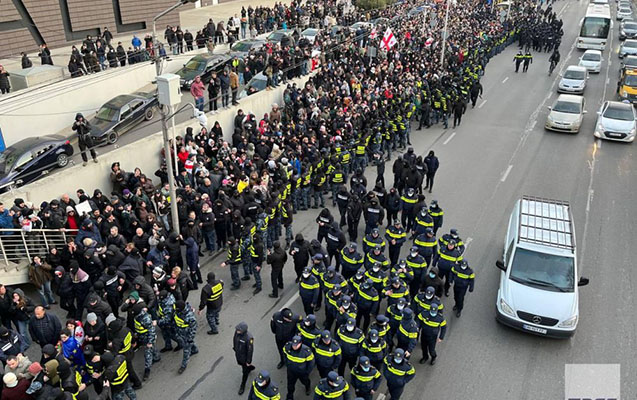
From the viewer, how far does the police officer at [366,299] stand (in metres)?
9.73

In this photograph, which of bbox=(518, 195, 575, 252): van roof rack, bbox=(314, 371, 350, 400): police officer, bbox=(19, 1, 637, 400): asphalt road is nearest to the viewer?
bbox=(314, 371, 350, 400): police officer

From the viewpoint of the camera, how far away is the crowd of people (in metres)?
8.26

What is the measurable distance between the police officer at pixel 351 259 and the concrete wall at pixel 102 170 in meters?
7.30

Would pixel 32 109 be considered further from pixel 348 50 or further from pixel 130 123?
pixel 348 50

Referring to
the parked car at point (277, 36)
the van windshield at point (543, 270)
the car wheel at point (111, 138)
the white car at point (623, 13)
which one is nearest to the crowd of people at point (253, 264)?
the van windshield at point (543, 270)

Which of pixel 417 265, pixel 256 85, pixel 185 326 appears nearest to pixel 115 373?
pixel 185 326

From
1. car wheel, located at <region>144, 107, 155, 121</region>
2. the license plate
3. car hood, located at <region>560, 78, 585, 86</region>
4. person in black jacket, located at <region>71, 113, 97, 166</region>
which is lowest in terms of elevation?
the license plate

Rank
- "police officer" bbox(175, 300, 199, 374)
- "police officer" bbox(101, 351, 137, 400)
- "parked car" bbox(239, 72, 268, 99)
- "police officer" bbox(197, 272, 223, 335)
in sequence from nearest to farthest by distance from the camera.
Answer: "police officer" bbox(101, 351, 137, 400), "police officer" bbox(175, 300, 199, 374), "police officer" bbox(197, 272, 223, 335), "parked car" bbox(239, 72, 268, 99)

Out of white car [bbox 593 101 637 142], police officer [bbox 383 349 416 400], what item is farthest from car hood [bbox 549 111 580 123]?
police officer [bbox 383 349 416 400]

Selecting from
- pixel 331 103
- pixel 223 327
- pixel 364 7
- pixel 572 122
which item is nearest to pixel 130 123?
pixel 331 103

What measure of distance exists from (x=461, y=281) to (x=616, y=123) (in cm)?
1441

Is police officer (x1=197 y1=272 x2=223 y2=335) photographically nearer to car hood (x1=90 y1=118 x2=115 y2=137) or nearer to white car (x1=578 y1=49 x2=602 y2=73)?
car hood (x1=90 y1=118 x2=115 y2=137)

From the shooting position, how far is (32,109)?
57.9ft

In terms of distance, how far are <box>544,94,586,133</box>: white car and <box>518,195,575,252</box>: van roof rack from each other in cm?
1071
